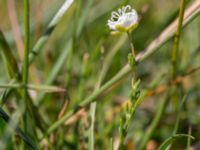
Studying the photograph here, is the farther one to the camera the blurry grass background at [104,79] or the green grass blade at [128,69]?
the blurry grass background at [104,79]

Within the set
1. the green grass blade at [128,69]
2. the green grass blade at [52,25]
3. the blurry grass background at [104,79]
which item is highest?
the green grass blade at [52,25]

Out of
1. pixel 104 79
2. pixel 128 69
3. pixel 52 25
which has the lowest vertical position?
pixel 104 79

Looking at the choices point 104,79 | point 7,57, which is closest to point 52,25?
point 7,57

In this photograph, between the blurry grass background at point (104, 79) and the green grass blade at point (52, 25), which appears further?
the blurry grass background at point (104, 79)

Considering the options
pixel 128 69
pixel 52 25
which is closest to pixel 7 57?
pixel 52 25

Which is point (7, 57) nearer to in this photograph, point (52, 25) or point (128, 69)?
point (52, 25)

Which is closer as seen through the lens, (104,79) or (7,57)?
(7,57)

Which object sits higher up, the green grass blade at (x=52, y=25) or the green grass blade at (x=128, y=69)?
the green grass blade at (x=52, y=25)

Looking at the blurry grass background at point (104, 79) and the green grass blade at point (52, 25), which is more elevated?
the green grass blade at point (52, 25)

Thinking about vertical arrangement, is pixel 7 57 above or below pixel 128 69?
above

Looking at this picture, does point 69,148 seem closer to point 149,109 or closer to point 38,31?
point 149,109
